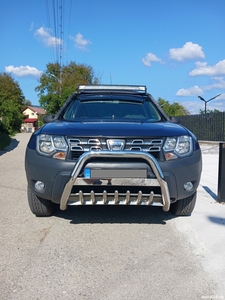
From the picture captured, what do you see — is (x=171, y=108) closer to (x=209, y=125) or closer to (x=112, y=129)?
(x=209, y=125)

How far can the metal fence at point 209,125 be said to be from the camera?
1828 centimetres

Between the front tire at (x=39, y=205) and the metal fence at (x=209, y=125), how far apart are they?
1583 cm

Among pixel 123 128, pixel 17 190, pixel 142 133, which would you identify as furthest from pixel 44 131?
pixel 17 190

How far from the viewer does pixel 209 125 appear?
64.7 feet

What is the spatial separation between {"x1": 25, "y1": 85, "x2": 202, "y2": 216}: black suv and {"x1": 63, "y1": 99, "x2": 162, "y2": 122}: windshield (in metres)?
0.79

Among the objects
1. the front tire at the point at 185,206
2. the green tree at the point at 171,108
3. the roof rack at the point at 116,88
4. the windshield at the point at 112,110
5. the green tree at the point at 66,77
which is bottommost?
the front tire at the point at 185,206

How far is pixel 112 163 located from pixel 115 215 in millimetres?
1355

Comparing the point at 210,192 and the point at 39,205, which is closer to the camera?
the point at 39,205

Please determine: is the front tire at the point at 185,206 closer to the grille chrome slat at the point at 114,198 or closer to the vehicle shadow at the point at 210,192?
the grille chrome slat at the point at 114,198

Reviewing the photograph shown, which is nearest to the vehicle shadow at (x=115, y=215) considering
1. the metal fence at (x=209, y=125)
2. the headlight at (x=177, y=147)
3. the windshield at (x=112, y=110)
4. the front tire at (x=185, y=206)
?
the front tire at (x=185, y=206)

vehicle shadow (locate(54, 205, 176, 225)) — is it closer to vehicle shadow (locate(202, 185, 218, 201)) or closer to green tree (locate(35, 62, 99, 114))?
vehicle shadow (locate(202, 185, 218, 201))

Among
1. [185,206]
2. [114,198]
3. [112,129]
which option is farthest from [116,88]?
[114,198]

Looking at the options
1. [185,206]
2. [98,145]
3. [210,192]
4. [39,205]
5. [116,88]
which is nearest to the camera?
[98,145]

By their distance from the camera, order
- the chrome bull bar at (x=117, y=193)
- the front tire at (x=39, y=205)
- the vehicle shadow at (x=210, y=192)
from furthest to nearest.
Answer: the vehicle shadow at (x=210, y=192)
the front tire at (x=39, y=205)
the chrome bull bar at (x=117, y=193)
